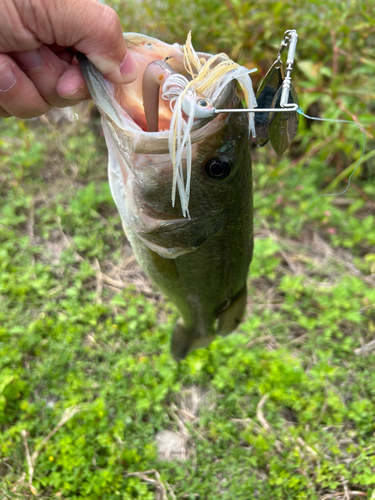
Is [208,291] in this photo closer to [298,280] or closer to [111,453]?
[111,453]

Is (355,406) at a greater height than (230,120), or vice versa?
(230,120)

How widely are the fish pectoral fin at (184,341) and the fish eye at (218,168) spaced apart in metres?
1.14

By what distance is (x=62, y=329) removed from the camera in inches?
101

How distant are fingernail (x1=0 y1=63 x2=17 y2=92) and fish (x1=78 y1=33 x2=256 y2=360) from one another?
27 centimetres

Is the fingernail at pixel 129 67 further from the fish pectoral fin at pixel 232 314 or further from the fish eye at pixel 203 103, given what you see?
the fish pectoral fin at pixel 232 314

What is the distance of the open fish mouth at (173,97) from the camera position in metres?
0.96

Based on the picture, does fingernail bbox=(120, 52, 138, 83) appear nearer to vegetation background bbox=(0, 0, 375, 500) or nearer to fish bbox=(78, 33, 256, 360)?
fish bbox=(78, 33, 256, 360)

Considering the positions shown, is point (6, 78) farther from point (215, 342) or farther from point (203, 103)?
point (215, 342)

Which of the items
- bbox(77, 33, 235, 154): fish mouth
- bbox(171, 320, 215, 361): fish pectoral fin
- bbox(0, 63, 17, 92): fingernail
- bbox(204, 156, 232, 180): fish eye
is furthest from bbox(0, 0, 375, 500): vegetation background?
bbox(204, 156, 232, 180): fish eye

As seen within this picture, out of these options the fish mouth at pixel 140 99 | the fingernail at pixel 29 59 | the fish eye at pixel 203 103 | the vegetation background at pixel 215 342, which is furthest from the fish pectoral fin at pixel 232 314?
the fingernail at pixel 29 59

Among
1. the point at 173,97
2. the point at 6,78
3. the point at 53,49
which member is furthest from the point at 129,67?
the point at 6,78

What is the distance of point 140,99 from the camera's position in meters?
1.24

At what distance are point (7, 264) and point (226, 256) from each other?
7.20 feet

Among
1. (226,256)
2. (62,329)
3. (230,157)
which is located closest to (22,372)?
(62,329)
